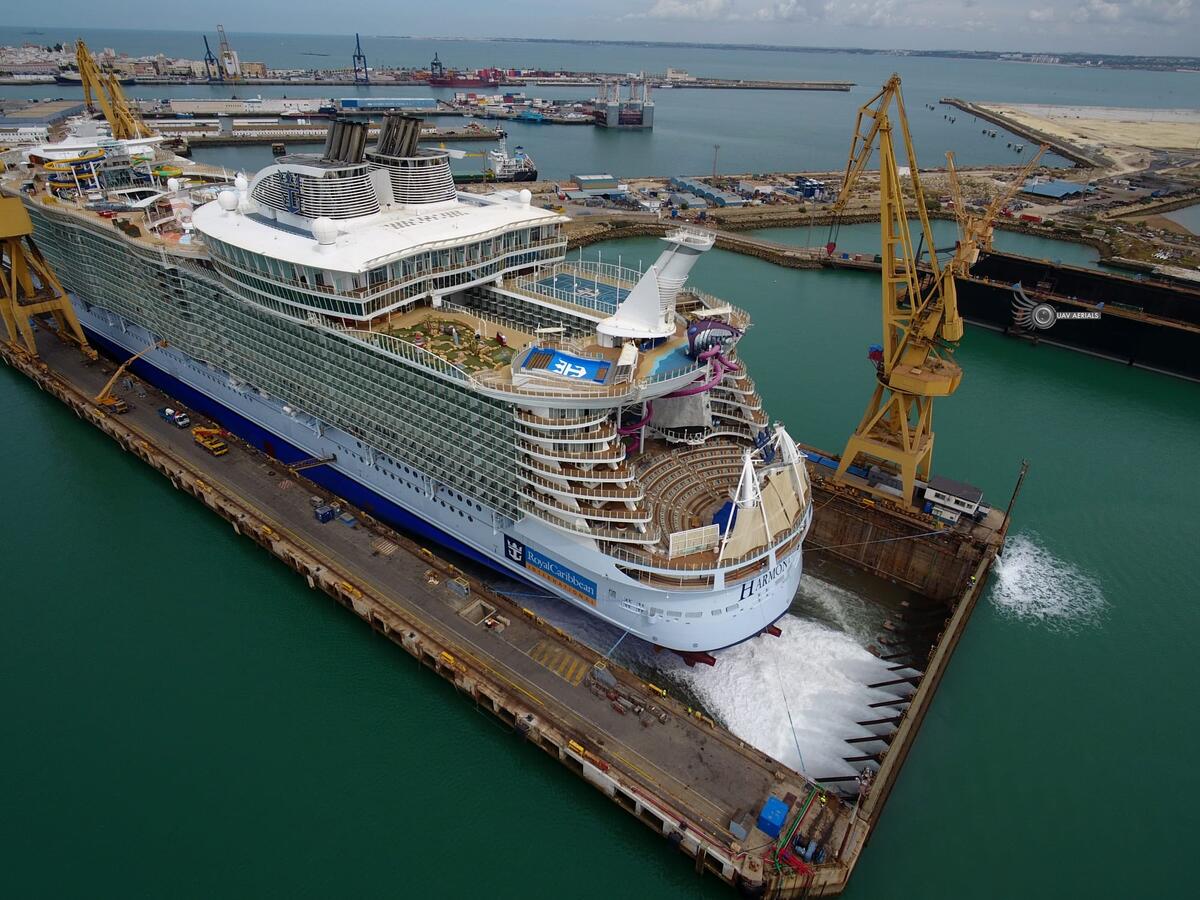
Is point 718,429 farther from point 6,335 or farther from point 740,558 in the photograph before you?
point 6,335

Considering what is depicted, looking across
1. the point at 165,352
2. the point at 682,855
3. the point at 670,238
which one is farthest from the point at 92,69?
the point at 682,855

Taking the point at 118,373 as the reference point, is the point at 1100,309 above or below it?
above

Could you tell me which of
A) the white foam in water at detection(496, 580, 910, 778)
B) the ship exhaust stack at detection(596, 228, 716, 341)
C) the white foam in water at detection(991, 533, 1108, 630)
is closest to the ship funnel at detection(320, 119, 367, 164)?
the ship exhaust stack at detection(596, 228, 716, 341)

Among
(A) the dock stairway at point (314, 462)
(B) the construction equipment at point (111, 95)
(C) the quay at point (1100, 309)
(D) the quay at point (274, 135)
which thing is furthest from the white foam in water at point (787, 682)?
(D) the quay at point (274, 135)

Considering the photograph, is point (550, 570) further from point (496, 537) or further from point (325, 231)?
point (325, 231)

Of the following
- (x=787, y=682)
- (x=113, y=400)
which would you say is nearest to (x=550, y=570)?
(x=787, y=682)

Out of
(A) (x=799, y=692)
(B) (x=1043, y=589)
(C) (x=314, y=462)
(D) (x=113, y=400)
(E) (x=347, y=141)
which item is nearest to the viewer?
(A) (x=799, y=692)
